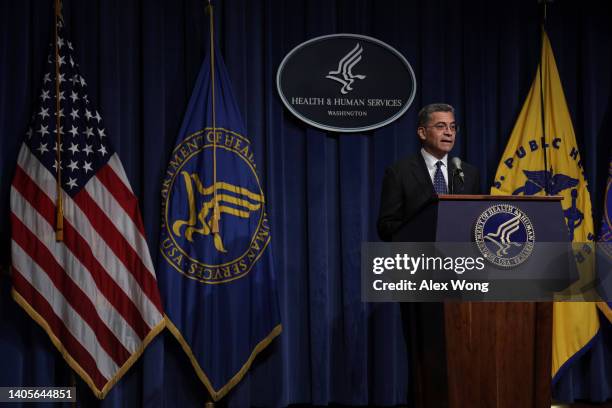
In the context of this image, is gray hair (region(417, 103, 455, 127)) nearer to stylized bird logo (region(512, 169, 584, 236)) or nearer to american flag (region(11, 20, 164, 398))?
stylized bird logo (region(512, 169, 584, 236))

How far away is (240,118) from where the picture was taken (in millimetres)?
4098

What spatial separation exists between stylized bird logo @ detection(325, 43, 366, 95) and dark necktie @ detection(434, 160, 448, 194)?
124 cm

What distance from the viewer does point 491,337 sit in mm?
2371

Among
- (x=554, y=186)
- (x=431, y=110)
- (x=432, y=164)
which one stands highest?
(x=431, y=110)

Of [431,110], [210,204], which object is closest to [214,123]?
[210,204]

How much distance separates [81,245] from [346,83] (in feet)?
6.29

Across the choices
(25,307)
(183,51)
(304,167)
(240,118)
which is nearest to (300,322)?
(304,167)

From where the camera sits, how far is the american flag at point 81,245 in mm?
3695

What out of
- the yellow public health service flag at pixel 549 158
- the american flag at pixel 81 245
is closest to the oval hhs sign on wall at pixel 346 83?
the yellow public health service flag at pixel 549 158

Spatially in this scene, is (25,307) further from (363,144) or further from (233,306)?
(363,144)

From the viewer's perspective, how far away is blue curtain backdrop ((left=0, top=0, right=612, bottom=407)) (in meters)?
3.92

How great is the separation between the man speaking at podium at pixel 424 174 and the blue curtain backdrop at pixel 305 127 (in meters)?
0.95

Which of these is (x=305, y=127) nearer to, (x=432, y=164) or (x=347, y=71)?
(x=347, y=71)

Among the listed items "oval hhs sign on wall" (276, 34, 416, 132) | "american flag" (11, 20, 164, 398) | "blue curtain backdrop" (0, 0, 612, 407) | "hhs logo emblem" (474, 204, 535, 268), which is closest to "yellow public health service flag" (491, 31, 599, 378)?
"blue curtain backdrop" (0, 0, 612, 407)
